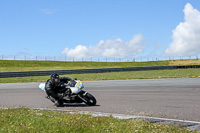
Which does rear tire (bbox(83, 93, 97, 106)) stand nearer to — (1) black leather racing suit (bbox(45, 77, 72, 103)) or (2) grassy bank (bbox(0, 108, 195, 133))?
(1) black leather racing suit (bbox(45, 77, 72, 103))

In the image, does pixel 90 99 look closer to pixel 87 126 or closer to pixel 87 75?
pixel 87 126

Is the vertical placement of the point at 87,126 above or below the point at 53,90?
below

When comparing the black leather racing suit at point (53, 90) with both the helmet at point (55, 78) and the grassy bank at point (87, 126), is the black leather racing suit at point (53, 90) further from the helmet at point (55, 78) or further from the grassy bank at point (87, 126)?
the grassy bank at point (87, 126)

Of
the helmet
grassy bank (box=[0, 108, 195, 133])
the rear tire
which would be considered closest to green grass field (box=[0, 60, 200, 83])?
the rear tire

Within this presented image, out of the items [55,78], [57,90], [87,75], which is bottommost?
[87,75]

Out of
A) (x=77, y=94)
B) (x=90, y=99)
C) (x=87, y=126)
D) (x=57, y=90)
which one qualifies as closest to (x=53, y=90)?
(x=57, y=90)

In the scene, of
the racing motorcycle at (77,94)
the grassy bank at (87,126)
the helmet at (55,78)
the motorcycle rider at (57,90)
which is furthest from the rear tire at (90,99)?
the grassy bank at (87,126)

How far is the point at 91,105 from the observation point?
38.4ft

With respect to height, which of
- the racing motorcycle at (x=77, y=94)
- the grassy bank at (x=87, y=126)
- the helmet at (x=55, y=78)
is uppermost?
the helmet at (x=55, y=78)

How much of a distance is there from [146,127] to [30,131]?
91.0 inches

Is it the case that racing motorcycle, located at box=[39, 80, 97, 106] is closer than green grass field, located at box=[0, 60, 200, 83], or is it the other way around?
racing motorcycle, located at box=[39, 80, 97, 106]

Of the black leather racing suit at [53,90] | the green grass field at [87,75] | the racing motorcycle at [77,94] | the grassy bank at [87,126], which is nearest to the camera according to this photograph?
the grassy bank at [87,126]

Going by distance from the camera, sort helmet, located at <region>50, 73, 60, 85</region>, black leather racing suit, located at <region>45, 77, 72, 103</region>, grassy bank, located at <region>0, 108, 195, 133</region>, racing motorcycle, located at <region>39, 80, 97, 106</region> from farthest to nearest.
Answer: black leather racing suit, located at <region>45, 77, 72, 103</region>
helmet, located at <region>50, 73, 60, 85</region>
racing motorcycle, located at <region>39, 80, 97, 106</region>
grassy bank, located at <region>0, 108, 195, 133</region>

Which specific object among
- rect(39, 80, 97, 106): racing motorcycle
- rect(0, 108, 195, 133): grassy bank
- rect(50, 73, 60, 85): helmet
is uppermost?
rect(50, 73, 60, 85): helmet
